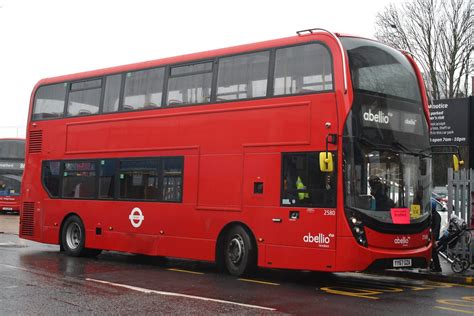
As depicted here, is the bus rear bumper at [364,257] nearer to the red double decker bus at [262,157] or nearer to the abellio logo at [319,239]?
the red double decker bus at [262,157]

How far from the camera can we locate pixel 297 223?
467 inches

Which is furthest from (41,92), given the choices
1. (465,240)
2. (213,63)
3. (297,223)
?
(465,240)

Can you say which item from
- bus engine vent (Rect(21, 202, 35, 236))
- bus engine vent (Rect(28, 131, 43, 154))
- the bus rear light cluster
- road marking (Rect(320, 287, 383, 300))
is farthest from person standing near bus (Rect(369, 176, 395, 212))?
bus engine vent (Rect(21, 202, 35, 236))

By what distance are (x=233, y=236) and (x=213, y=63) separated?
12.1 ft

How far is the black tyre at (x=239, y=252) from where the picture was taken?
41.4ft

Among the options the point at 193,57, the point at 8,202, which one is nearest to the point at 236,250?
the point at 193,57

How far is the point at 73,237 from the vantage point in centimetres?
1703

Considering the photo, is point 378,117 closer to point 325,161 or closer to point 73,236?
point 325,161

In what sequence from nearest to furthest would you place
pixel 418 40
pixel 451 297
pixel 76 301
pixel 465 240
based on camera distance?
1. pixel 76 301
2. pixel 451 297
3. pixel 465 240
4. pixel 418 40

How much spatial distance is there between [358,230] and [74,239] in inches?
343

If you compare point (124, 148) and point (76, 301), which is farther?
point (124, 148)

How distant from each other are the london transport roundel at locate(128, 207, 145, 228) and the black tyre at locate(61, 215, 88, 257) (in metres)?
1.99

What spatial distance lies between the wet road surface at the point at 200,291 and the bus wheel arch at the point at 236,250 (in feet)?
0.89

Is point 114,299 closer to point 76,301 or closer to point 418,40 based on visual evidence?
point 76,301
